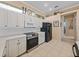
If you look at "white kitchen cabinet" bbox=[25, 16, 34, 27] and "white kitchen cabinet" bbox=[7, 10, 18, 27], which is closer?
"white kitchen cabinet" bbox=[7, 10, 18, 27]

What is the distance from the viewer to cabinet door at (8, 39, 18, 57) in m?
3.33

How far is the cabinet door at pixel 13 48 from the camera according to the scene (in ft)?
10.9

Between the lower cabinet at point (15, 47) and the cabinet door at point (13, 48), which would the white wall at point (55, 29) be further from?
the cabinet door at point (13, 48)

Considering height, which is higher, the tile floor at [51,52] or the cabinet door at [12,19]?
the cabinet door at [12,19]

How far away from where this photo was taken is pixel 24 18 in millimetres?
5012

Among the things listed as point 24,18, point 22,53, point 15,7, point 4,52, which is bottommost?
point 22,53

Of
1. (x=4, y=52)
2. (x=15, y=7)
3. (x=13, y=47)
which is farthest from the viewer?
(x=15, y=7)

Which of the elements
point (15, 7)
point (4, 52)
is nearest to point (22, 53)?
point (4, 52)

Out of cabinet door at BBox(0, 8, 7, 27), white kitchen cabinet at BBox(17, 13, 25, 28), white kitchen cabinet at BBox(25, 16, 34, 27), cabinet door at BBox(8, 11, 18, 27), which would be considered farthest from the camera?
white kitchen cabinet at BBox(25, 16, 34, 27)

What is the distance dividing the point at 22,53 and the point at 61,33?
5.18 meters

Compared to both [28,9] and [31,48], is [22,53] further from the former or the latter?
[28,9]

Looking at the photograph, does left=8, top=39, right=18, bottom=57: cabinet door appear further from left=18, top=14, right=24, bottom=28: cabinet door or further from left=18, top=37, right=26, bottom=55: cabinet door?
left=18, top=14, right=24, bottom=28: cabinet door

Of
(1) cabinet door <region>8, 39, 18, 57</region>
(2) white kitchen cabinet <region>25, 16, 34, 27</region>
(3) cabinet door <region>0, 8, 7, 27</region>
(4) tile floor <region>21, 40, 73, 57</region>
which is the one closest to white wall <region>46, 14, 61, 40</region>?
(4) tile floor <region>21, 40, 73, 57</region>

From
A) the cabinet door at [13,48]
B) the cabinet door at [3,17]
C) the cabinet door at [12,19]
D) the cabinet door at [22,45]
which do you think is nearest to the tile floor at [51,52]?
the cabinet door at [22,45]
